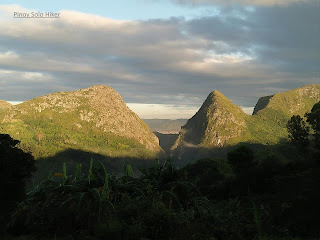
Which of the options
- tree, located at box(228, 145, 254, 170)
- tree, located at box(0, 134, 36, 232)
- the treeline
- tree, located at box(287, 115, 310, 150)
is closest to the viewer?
the treeline

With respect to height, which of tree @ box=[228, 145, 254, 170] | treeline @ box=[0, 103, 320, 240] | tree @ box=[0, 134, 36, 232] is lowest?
tree @ box=[228, 145, 254, 170]

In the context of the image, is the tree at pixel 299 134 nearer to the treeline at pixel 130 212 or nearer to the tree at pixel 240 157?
the tree at pixel 240 157

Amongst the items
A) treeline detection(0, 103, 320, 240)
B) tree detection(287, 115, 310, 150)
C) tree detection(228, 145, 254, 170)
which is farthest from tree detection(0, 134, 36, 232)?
tree detection(228, 145, 254, 170)

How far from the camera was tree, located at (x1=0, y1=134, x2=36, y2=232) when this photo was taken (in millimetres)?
11633

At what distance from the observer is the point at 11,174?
1201 centimetres

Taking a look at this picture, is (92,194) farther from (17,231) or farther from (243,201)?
(243,201)

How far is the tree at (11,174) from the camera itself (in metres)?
11.6

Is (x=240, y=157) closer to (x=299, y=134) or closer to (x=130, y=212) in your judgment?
(x=299, y=134)

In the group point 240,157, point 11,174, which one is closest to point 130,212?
point 11,174

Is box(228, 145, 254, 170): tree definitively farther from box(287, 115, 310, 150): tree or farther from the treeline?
the treeline

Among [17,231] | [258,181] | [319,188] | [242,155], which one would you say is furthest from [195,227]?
[242,155]

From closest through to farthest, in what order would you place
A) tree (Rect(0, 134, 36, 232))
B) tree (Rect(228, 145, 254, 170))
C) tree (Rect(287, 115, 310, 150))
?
tree (Rect(0, 134, 36, 232)) → tree (Rect(287, 115, 310, 150)) → tree (Rect(228, 145, 254, 170))

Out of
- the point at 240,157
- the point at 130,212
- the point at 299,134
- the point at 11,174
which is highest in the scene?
the point at 299,134

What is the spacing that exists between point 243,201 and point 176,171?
58.1 ft
